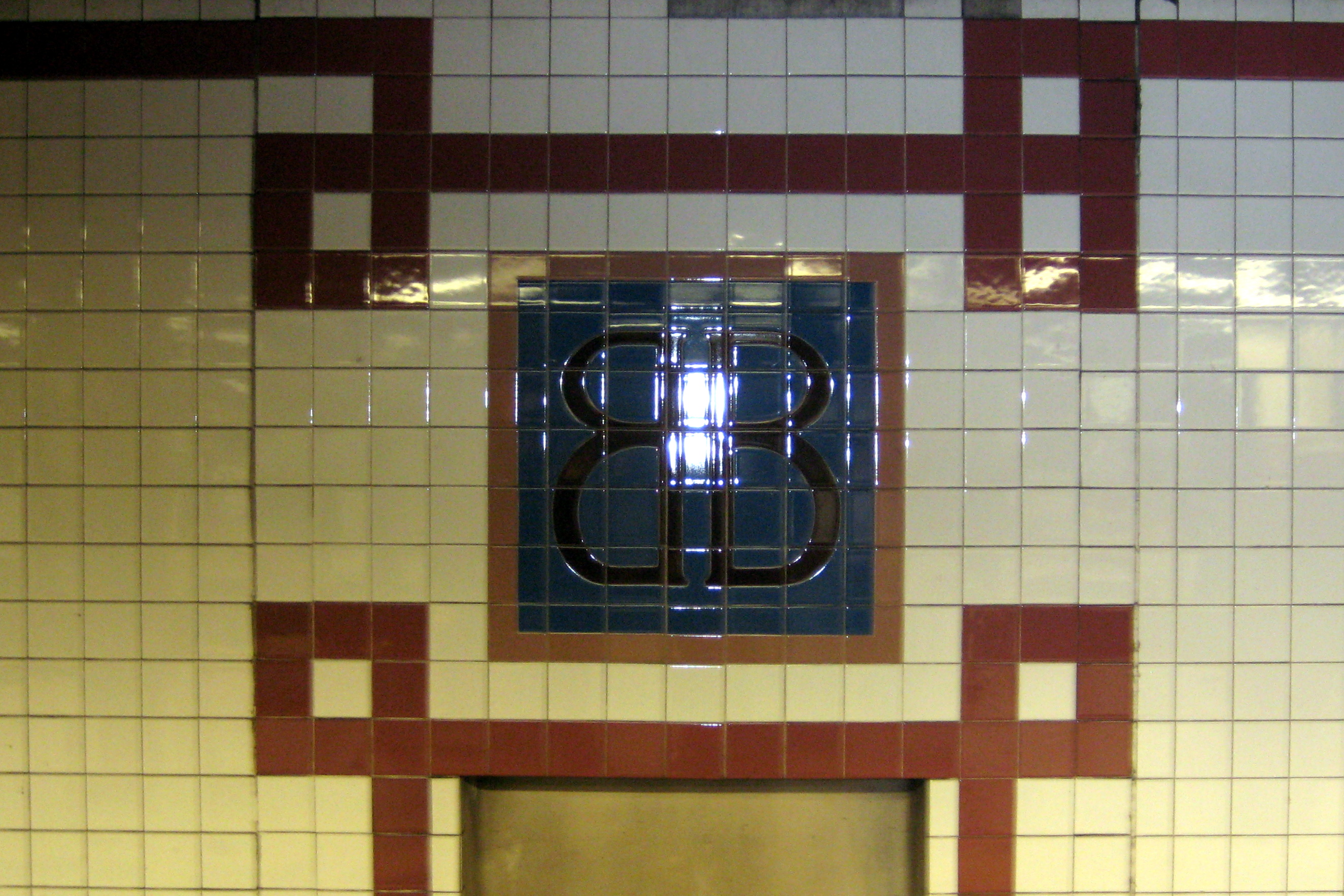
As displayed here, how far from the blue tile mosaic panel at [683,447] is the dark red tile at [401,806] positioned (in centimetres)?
65

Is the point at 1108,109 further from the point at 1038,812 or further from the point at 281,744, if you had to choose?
the point at 281,744

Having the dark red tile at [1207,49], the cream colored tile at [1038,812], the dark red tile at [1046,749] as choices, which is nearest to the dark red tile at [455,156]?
the dark red tile at [1207,49]

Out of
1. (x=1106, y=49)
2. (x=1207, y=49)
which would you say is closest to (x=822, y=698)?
(x=1106, y=49)

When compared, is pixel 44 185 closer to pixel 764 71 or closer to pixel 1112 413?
pixel 764 71

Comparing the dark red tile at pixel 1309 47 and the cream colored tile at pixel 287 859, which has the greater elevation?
the dark red tile at pixel 1309 47

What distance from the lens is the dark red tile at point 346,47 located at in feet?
9.42

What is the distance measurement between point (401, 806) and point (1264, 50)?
146 inches

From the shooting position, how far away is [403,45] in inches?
113

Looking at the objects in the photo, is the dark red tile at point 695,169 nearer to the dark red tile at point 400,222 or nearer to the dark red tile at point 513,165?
the dark red tile at point 513,165

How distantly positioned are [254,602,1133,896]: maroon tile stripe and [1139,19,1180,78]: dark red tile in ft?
5.69

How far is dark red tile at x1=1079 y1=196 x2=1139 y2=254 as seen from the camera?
286 centimetres

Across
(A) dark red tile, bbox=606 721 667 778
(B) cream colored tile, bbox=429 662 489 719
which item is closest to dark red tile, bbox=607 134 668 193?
(B) cream colored tile, bbox=429 662 489 719

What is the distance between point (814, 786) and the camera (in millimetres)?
2939

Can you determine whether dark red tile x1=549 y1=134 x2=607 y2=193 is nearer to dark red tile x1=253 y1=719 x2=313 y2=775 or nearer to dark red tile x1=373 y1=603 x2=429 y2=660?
dark red tile x1=373 y1=603 x2=429 y2=660
